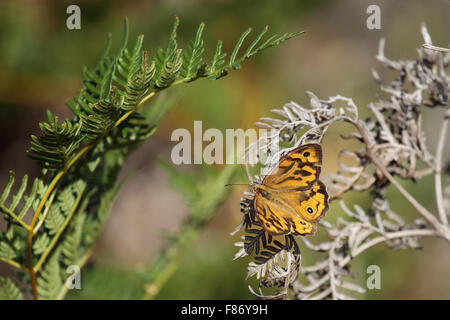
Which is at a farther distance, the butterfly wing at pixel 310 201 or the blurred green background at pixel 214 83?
the blurred green background at pixel 214 83

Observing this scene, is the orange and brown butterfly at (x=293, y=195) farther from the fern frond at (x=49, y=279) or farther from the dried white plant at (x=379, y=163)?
the fern frond at (x=49, y=279)

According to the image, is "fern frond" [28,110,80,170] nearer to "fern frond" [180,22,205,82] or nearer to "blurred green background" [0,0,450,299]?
"fern frond" [180,22,205,82]

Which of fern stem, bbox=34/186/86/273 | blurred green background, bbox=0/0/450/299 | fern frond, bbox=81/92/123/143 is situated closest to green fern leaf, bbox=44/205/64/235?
fern stem, bbox=34/186/86/273

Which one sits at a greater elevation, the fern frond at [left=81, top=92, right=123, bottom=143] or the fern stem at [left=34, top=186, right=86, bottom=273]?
the fern frond at [left=81, top=92, right=123, bottom=143]

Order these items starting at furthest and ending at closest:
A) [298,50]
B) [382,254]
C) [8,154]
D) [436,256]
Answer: [298,50]
[436,256]
[8,154]
[382,254]

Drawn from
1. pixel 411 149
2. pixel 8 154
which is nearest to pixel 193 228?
pixel 411 149

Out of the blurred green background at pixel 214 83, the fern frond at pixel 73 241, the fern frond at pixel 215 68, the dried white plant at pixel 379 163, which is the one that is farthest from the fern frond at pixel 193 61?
the blurred green background at pixel 214 83

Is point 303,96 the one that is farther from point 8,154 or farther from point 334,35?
point 8,154
